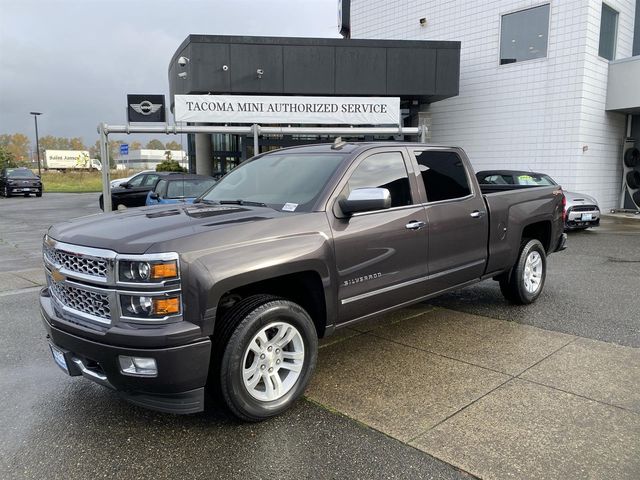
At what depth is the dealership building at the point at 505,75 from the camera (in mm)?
16359

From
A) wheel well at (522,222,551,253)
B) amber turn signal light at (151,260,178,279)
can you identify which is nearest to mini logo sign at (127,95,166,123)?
wheel well at (522,222,551,253)

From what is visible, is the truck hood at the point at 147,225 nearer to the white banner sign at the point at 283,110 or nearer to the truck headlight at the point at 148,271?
A: the truck headlight at the point at 148,271

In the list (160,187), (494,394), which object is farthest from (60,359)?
(160,187)

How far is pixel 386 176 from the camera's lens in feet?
14.7

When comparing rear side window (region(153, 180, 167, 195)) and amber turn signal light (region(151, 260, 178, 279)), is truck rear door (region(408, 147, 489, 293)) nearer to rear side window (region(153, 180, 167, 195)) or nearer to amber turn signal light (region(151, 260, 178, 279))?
amber turn signal light (region(151, 260, 178, 279))

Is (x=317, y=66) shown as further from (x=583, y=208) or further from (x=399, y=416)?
(x=399, y=416)

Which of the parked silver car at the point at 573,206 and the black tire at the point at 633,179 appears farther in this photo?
the black tire at the point at 633,179

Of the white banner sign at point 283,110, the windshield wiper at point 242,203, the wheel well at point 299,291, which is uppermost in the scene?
the white banner sign at point 283,110

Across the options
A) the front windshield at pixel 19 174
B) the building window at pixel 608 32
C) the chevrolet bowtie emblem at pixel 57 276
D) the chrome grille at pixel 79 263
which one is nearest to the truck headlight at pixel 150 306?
the chrome grille at pixel 79 263

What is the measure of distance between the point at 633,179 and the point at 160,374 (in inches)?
766

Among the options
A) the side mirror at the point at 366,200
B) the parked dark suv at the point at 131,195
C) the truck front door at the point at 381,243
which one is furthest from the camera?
the parked dark suv at the point at 131,195

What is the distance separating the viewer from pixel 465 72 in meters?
18.9

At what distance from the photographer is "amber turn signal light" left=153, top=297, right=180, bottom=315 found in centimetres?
298

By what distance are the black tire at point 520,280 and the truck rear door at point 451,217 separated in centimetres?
78
